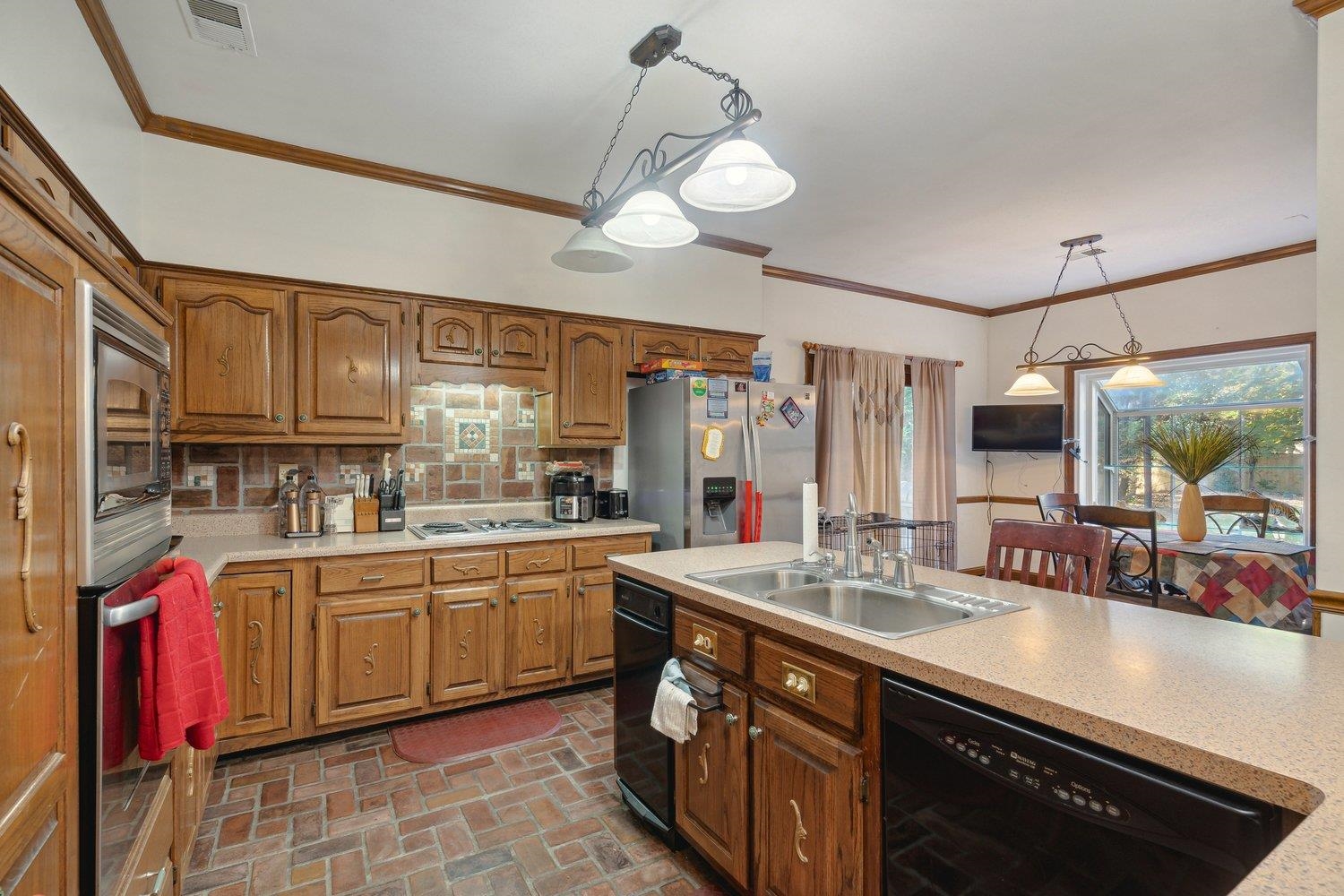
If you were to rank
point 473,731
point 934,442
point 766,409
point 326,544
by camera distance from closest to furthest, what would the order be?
point 326,544 → point 473,731 → point 766,409 → point 934,442

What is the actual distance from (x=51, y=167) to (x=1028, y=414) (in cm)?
655

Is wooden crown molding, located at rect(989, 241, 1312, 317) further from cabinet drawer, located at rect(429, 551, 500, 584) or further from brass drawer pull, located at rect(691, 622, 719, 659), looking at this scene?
cabinet drawer, located at rect(429, 551, 500, 584)

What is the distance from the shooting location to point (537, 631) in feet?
10.9

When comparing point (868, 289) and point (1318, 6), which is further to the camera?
point (868, 289)

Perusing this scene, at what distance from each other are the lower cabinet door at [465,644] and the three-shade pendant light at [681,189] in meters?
1.70

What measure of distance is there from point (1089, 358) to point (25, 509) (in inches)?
264

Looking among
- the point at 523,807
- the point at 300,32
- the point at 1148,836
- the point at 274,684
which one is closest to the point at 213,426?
the point at 274,684

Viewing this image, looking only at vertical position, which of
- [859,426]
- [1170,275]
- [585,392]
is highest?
[1170,275]

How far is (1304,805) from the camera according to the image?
794mm

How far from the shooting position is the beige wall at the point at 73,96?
168cm

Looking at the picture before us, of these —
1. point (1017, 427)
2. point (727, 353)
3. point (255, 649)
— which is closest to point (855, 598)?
point (255, 649)

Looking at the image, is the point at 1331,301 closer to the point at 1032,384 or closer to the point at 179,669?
the point at 1032,384

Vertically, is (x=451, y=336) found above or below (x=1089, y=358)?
below

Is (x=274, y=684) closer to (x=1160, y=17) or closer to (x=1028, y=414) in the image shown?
(x=1160, y=17)
